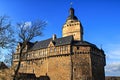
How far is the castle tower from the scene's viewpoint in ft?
193

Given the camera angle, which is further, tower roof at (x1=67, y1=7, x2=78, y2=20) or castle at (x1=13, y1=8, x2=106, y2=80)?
tower roof at (x1=67, y1=7, x2=78, y2=20)

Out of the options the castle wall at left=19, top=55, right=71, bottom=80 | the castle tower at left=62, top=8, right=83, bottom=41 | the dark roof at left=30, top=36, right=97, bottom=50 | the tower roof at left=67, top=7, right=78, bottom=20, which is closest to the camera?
the castle wall at left=19, top=55, right=71, bottom=80

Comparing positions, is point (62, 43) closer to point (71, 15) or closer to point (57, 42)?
point (57, 42)

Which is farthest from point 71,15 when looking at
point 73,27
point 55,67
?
point 55,67

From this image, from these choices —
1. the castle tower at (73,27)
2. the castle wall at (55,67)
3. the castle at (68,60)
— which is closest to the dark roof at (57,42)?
the castle at (68,60)

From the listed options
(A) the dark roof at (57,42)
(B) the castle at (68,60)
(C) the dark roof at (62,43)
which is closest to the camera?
(B) the castle at (68,60)

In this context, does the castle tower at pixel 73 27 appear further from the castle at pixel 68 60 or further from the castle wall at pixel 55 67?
the castle wall at pixel 55 67

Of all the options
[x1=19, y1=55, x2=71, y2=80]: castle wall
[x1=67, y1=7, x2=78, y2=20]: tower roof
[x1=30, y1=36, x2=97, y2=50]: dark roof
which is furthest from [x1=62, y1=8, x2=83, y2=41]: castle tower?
[x1=19, y1=55, x2=71, y2=80]: castle wall

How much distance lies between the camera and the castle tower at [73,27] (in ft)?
193

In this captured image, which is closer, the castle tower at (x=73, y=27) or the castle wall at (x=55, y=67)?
the castle wall at (x=55, y=67)

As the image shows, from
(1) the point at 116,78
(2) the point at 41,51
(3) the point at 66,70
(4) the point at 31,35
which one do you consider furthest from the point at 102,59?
(4) the point at 31,35

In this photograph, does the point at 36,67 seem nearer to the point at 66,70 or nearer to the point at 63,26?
the point at 66,70

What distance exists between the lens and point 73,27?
59.8 m

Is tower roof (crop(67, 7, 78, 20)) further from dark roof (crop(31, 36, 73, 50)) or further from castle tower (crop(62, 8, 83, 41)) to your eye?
dark roof (crop(31, 36, 73, 50))
